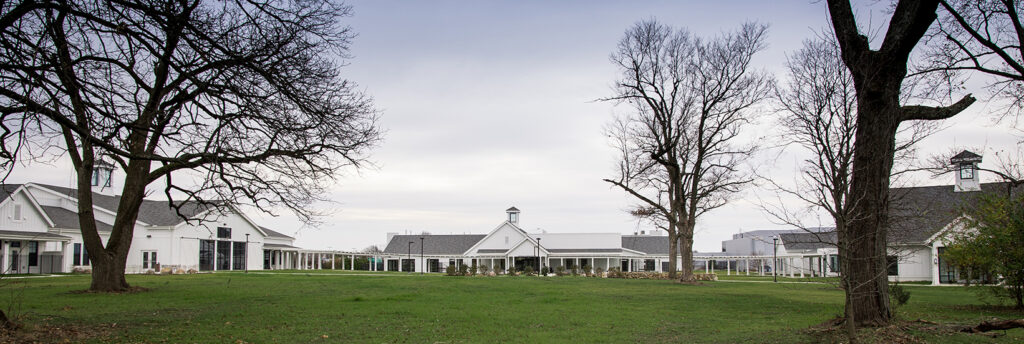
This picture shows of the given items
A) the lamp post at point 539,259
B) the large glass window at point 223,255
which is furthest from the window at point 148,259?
the lamp post at point 539,259

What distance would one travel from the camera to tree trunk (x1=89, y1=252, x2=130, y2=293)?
65.6ft

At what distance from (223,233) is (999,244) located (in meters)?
51.2

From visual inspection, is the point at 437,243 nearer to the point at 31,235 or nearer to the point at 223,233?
the point at 223,233

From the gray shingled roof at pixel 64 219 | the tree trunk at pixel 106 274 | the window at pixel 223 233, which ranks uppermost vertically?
the gray shingled roof at pixel 64 219

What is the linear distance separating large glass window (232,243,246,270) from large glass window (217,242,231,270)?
64 cm

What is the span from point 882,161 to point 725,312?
716 centimetres

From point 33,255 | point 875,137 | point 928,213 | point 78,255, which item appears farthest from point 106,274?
point 928,213

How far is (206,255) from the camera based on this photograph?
52.2 m

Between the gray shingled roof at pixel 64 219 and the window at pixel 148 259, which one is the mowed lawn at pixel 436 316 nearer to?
the gray shingled roof at pixel 64 219

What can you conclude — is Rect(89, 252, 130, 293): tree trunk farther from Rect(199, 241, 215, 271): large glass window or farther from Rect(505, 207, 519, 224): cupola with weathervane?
Rect(505, 207, 519, 224): cupola with weathervane

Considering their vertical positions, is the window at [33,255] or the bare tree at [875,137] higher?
the bare tree at [875,137]

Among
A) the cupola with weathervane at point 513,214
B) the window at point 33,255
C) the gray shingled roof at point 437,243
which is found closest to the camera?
the window at point 33,255

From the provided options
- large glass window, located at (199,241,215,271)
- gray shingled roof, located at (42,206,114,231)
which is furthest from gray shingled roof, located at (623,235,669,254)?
gray shingled roof, located at (42,206,114,231)

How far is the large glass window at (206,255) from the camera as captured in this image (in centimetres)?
5147
